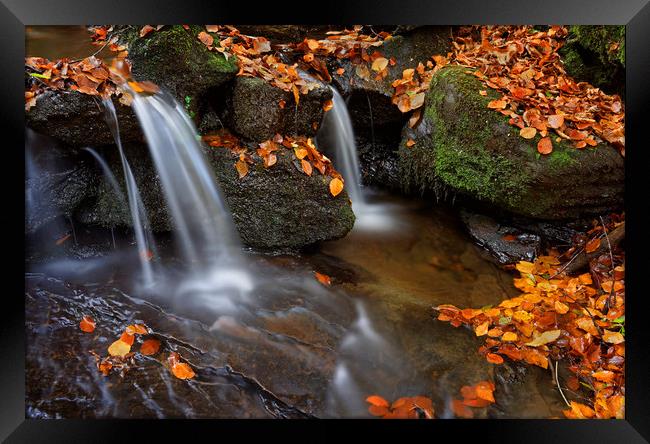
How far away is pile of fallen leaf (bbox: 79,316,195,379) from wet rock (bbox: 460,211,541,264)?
2.73 metres

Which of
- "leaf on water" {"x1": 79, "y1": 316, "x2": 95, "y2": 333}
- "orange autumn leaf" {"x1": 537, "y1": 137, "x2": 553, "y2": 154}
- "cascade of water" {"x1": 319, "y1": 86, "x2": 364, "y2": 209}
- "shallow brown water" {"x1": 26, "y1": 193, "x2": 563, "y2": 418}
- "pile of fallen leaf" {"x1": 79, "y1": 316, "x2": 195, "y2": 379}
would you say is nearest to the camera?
"shallow brown water" {"x1": 26, "y1": 193, "x2": 563, "y2": 418}

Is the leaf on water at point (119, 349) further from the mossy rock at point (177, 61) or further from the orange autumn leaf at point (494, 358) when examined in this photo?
the orange autumn leaf at point (494, 358)

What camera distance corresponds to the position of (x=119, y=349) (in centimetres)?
222

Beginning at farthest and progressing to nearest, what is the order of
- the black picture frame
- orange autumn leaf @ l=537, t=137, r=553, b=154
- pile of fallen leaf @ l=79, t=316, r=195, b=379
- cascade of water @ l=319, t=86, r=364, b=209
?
cascade of water @ l=319, t=86, r=364, b=209 < orange autumn leaf @ l=537, t=137, r=553, b=154 < pile of fallen leaf @ l=79, t=316, r=195, b=379 < the black picture frame

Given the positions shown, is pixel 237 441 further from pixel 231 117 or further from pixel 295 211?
pixel 231 117

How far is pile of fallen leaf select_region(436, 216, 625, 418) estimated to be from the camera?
7.18ft

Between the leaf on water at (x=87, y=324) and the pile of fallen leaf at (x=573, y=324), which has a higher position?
the leaf on water at (x=87, y=324)

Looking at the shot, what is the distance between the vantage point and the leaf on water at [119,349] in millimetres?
2195

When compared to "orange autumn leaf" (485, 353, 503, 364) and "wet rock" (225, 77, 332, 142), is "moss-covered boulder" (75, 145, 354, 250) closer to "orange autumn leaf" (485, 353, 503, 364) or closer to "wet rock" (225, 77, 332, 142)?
"wet rock" (225, 77, 332, 142)

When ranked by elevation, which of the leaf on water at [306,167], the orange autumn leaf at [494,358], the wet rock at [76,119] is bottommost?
the orange autumn leaf at [494,358]

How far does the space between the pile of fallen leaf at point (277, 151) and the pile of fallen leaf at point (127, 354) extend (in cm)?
136

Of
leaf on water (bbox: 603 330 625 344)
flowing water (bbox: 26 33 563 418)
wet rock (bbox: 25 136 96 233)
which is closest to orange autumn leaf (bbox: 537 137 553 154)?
flowing water (bbox: 26 33 563 418)
